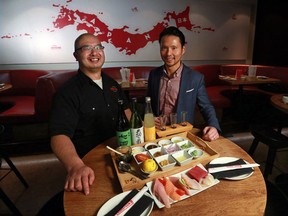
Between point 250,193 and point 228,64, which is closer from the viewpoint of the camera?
point 250,193

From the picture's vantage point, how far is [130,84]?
3195 millimetres

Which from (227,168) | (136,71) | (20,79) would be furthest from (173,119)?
(20,79)

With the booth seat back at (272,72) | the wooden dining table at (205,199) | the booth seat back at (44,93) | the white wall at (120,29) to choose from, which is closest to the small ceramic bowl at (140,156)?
the wooden dining table at (205,199)

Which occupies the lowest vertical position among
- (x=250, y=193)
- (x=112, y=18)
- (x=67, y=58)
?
(x=250, y=193)

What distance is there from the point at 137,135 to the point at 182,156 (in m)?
0.29

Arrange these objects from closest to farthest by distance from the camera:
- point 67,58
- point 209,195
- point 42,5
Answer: point 209,195 → point 42,5 → point 67,58

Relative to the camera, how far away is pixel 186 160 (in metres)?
0.94

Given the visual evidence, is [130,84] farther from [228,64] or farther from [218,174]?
[228,64]

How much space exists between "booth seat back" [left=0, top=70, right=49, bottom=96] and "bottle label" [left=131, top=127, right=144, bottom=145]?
12.1 feet

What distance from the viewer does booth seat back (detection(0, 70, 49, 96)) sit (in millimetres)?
3984

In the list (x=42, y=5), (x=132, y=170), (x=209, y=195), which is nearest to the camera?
(x=209, y=195)

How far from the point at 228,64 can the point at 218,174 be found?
187 inches

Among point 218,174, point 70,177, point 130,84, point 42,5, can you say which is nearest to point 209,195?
point 218,174

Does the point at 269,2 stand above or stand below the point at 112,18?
above
